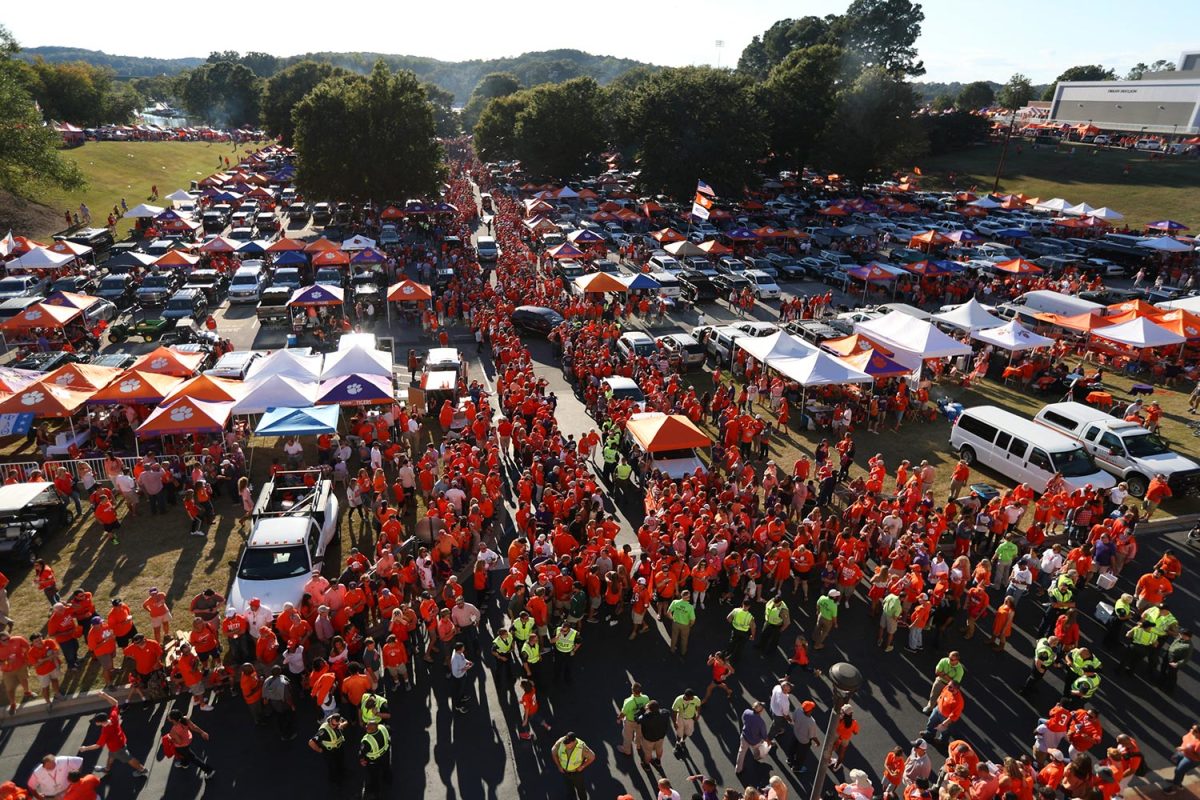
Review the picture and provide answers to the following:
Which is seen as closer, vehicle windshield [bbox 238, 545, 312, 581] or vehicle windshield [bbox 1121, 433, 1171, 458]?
vehicle windshield [bbox 238, 545, 312, 581]

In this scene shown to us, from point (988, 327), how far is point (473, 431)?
1907 cm

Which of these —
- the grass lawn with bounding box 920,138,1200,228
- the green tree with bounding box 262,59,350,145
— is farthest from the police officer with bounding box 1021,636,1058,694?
the green tree with bounding box 262,59,350,145

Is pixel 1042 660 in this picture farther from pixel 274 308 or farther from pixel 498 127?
pixel 498 127

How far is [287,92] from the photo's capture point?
291ft

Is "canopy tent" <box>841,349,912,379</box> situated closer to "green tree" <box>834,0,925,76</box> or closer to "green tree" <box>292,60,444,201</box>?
"green tree" <box>292,60,444,201</box>

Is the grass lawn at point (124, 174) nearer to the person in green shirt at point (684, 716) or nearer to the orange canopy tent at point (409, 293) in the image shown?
the orange canopy tent at point (409, 293)

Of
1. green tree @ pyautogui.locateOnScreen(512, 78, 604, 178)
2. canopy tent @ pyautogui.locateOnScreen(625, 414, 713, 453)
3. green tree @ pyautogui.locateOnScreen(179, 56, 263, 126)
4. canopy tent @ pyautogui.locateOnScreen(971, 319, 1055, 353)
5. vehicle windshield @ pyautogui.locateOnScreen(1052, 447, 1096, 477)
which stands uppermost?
green tree @ pyautogui.locateOnScreen(179, 56, 263, 126)

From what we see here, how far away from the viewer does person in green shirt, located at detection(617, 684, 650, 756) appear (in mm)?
8828

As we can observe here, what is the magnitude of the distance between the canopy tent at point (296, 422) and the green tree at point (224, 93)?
124m

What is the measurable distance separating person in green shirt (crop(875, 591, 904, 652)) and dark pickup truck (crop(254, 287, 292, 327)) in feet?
85.0

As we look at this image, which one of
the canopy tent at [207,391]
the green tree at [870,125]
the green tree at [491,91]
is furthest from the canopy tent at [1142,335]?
the green tree at [491,91]

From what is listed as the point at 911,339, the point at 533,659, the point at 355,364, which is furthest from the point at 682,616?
the point at 911,339

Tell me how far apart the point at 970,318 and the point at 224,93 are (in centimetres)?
13765

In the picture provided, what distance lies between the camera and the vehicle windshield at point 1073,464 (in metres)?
15.7
